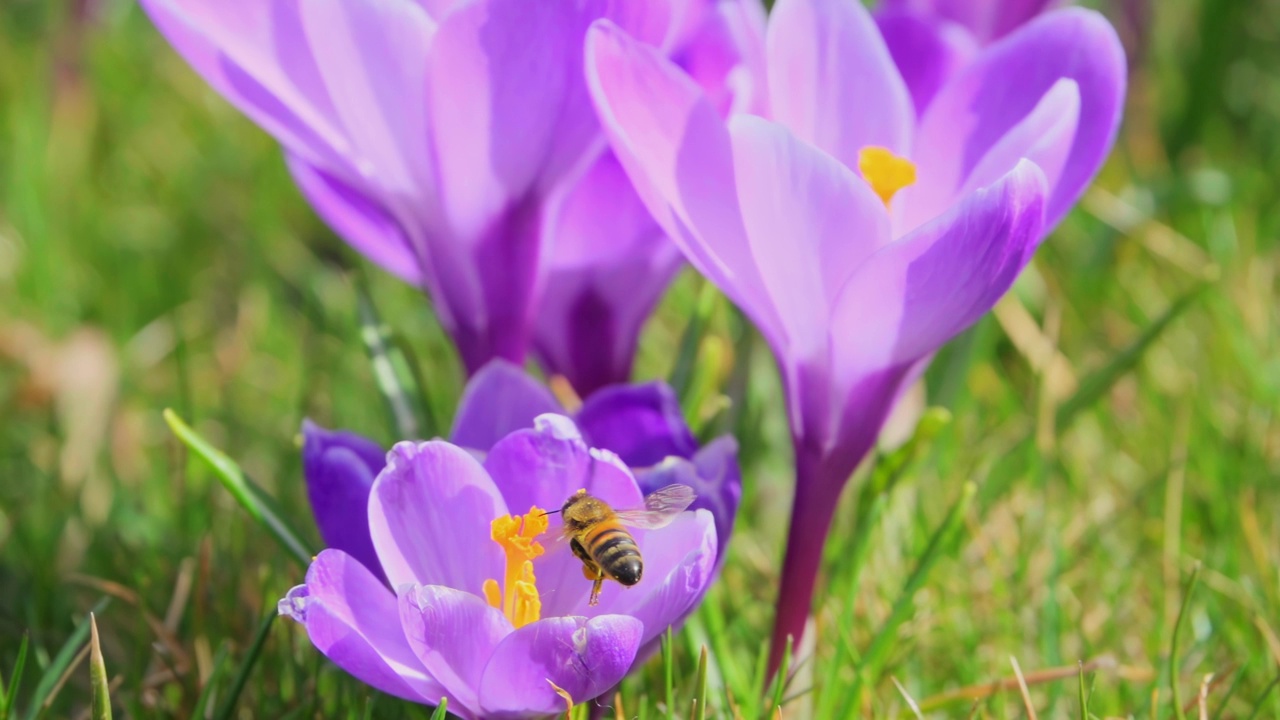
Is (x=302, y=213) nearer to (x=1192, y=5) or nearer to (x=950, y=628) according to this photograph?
(x=950, y=628)

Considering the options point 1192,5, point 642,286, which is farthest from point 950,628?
point 1192,5

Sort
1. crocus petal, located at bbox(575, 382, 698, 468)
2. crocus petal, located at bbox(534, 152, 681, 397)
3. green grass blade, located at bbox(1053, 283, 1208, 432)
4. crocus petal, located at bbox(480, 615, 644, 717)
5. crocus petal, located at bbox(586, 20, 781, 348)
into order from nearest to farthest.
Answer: crocus petal, located at bbox(480, 615, 644, 717), crocus petal, located at bbox(586, 20, 781, 348), crocus petal, located at bbox(575, 382, 698, 468), crocus petal, located at bbox(534, 152, 681, 397), green grass blade, located at bbox(1053, 283, 1208, 432)

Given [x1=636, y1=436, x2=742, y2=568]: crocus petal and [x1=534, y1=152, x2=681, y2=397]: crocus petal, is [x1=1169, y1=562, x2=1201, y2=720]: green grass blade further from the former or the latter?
[x1=534, y1=152, x2=681, y2=397]: crocus petal

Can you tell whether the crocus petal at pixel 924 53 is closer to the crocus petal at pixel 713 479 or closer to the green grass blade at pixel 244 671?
the crocus petal at pixel 713 479

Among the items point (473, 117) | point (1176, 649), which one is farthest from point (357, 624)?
point (1176, 649)

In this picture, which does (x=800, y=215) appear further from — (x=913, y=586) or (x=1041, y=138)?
(x=913, y=586)

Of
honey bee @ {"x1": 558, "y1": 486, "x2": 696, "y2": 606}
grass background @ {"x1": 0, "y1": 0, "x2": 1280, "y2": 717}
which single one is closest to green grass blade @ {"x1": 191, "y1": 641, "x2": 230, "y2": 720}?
grass background @ {"x1": 0, "y1": 0, "x2": 1280, "y2": 717}

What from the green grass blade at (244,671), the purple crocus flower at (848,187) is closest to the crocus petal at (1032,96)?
the purple crocus flower at (848,187)
